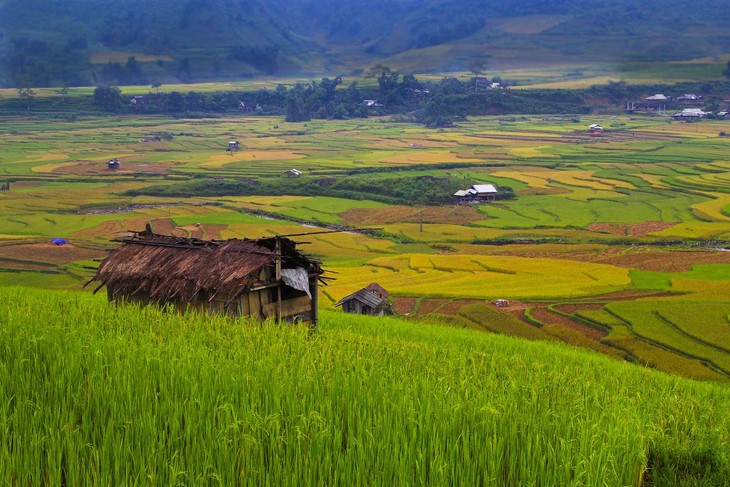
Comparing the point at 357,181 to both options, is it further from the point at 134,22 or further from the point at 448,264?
the point at 134,22

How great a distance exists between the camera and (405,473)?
3.86 m

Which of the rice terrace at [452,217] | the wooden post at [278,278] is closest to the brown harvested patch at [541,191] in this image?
the rice terrace at [452,217]

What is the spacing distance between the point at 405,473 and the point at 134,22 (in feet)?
460

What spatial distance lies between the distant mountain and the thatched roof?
327 feet

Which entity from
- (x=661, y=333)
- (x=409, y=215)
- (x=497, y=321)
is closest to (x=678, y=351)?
(x=661, y=333)

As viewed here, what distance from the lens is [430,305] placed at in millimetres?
21500

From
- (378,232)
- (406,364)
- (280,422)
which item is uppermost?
(280,422)

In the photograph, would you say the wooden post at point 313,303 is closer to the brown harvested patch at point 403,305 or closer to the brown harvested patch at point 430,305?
the brown harvested patch at point 430,305

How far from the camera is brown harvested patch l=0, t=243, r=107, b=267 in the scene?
27.5 m

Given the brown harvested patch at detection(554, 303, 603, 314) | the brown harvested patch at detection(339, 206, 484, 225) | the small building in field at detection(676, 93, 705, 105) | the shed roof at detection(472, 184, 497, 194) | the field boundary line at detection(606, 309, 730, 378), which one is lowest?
the brown harvested patch at detection(339, 206, 484, 225)

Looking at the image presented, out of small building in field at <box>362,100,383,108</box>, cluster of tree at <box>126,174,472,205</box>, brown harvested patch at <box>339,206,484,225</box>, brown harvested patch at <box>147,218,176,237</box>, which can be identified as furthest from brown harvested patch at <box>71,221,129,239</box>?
small building in field at <box>362,100,383,108</box>

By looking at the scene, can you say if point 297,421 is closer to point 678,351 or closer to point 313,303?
point 313,303

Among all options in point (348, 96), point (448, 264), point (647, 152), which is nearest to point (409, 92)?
point (348, 96)

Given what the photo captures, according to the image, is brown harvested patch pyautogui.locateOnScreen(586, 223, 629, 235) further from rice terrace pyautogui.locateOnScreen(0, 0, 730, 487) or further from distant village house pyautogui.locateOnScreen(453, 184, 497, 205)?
distant village house pyautogui.locateOnScreen(453, 184, 497, 205)
